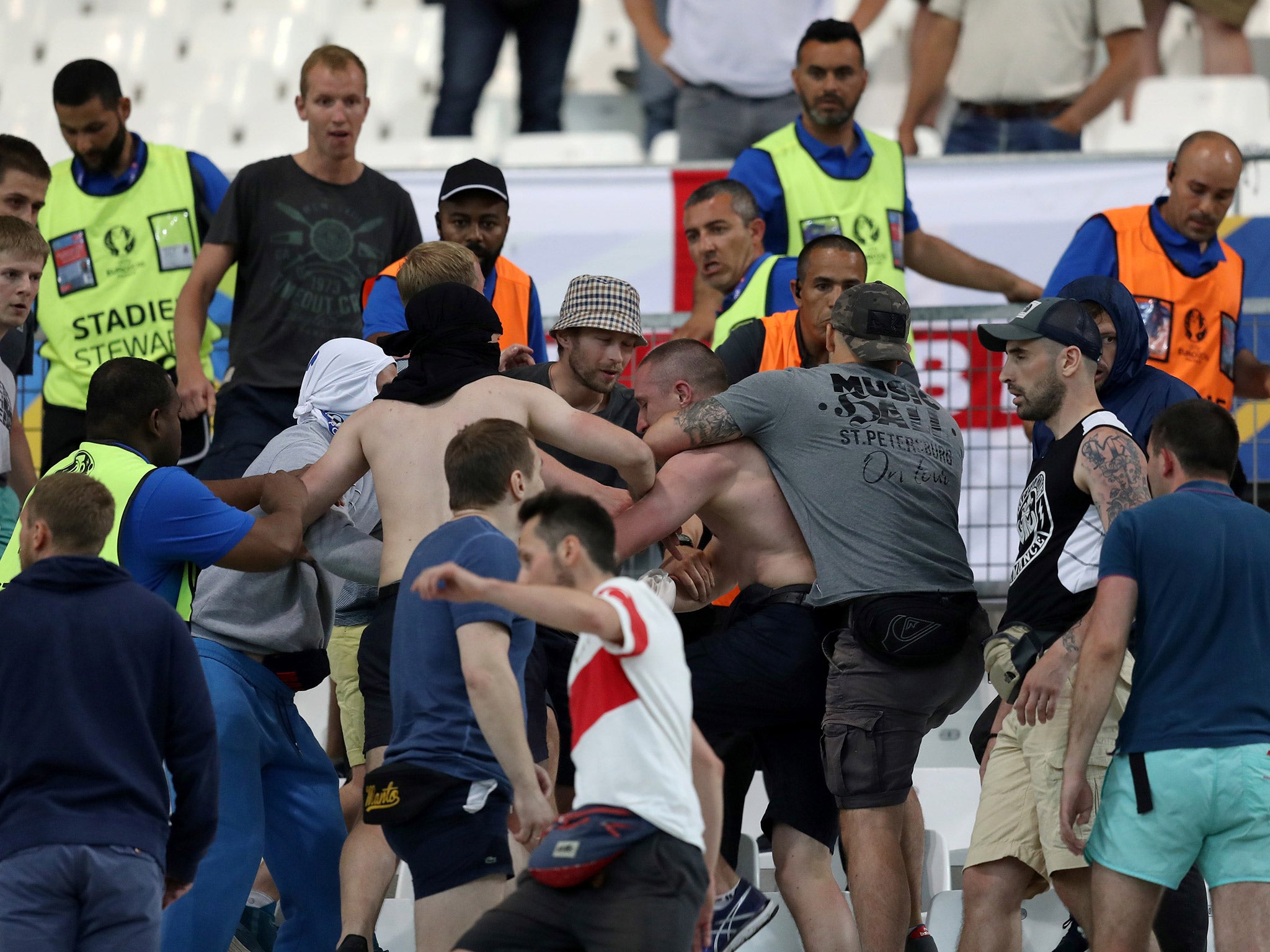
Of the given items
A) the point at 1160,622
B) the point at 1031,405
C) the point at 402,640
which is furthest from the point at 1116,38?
the point at 402,640

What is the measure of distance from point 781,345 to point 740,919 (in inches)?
77.4

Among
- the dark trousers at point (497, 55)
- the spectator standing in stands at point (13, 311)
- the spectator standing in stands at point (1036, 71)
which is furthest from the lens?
the dark trousers at point (497, 55)

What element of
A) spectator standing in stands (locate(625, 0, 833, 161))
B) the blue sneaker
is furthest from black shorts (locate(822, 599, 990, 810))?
spectator standing in stands (locate(625, 0, 833, 161))

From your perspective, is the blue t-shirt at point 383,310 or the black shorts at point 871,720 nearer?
the black shorts at point 871,720

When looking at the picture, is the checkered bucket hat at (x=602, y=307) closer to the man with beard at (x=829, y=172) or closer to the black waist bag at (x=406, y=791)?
the man with beard at (x=829, y=172)

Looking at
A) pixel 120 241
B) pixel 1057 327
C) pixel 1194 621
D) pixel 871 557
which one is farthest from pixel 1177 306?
pixel 120 241

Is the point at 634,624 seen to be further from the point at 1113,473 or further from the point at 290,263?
the point at 290,263

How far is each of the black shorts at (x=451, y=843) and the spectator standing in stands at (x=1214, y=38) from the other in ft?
24.9

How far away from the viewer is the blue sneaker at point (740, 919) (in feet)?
16.5

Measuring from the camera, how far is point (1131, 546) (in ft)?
14.3

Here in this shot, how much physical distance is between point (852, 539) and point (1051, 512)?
1.83 feet

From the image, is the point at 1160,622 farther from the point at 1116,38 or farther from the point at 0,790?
the point at 1116,38

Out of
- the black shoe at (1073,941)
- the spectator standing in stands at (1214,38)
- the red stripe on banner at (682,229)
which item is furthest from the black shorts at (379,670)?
the spectator standing in stands at (1214,38)

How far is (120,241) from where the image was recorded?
6758mm
